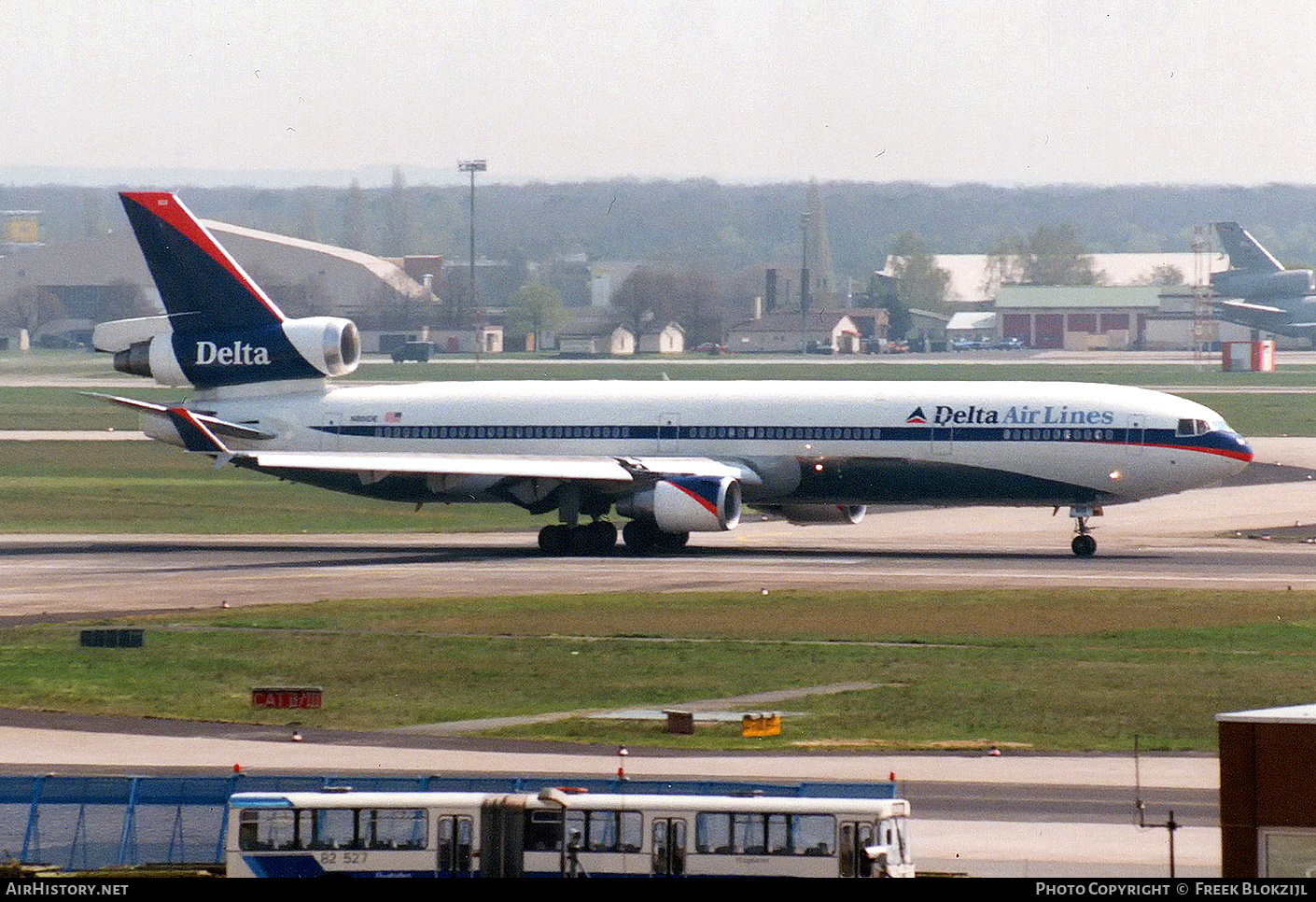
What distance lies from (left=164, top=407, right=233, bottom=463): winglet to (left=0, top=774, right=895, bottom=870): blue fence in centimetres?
3550

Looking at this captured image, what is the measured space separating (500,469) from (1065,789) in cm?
3485

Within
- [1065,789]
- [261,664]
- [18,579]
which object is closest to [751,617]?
[261,664]

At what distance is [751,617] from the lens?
49.1 meters

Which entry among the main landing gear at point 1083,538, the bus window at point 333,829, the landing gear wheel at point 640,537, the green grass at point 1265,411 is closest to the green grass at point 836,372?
the green grass at point 1265,411

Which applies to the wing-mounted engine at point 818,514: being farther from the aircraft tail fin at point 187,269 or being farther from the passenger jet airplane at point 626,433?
the aircraft tail fin at point 187,269

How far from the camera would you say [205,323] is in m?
67.7

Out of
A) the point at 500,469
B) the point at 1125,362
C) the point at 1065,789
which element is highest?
the point at 1125,362

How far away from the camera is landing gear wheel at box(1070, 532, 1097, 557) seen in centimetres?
6394

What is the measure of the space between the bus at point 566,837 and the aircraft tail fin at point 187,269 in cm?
4660

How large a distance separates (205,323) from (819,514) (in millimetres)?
22125

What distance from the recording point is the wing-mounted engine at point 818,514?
66250mm

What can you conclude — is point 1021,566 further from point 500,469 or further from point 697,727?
point 697,727

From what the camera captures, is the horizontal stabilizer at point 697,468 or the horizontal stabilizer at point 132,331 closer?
the horizontal stabilizer at point 697,468

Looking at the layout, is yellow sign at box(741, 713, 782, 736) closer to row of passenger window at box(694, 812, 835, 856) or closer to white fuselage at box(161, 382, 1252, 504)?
row of passenger window at box(694, 812, 835, 856)
